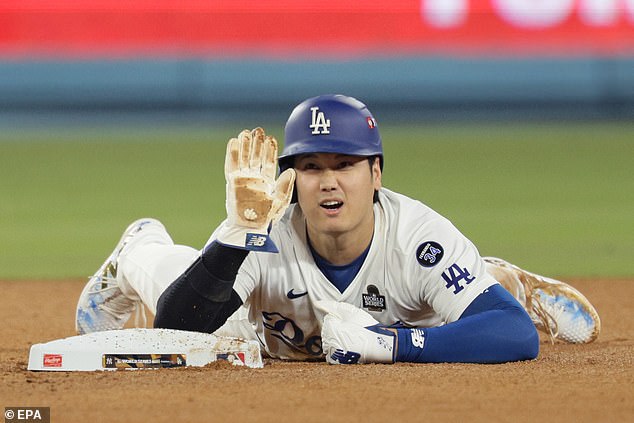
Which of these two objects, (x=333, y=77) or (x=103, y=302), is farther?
(x=333, y=77)

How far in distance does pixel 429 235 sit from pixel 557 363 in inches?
32.2

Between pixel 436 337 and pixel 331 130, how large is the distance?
3.36 ft

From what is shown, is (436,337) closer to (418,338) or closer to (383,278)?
(418,338)

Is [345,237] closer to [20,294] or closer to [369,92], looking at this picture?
[20,294]

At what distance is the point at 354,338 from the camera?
493 centimetres

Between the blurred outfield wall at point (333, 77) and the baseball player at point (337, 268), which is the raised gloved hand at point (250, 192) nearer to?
the baseball player at point (337, 268)

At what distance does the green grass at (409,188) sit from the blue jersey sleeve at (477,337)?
431 cm

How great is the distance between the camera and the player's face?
5.12 metres

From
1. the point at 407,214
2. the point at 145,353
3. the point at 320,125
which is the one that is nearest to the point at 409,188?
the point at 407,214

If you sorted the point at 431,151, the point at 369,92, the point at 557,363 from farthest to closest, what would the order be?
the point at 369,92, the point at 431,151, the point at 557,363

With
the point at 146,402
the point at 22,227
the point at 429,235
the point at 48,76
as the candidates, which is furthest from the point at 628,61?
the point at 146,402

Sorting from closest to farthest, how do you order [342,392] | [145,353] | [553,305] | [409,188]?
[342,392] → [145,353] → [553,305] → [409,188]

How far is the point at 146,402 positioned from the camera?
4211 millimetres

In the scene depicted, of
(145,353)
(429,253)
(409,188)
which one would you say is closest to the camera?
(145,353)
